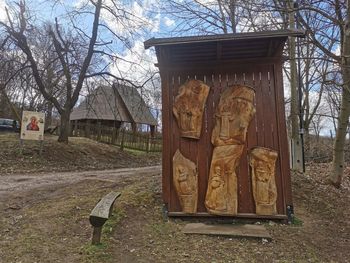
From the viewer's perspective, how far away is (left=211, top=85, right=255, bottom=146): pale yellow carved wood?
5.58 m

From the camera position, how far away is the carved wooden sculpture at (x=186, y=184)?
557 centimetres

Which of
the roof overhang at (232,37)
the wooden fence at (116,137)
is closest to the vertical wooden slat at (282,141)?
the roof overhang at (232,37)

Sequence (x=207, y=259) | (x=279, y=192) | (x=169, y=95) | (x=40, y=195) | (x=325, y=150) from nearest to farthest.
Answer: (x=207, y=259), (x=279, y=192), (x=169, y=95), (x=40, y=195), (x=325, y=150)

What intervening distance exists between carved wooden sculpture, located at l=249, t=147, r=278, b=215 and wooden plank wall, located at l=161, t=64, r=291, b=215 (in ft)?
0.30

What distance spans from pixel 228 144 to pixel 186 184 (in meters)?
0.93

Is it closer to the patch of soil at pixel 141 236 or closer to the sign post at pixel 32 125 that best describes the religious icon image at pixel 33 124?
the sign post at pixel 32 125

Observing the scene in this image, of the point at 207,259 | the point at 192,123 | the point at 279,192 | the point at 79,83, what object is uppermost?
the point at 79,83

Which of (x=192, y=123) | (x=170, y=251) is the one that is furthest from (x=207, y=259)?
(x=192, y=123)

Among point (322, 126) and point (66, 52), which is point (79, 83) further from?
point (322, 126)

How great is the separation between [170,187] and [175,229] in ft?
2.64

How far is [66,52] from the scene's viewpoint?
1580 centimetres

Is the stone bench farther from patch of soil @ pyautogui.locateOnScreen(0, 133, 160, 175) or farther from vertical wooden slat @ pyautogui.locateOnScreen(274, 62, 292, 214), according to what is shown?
patch of soil @ pyautogui.locateOnScreen(0, 133, 160, 175)

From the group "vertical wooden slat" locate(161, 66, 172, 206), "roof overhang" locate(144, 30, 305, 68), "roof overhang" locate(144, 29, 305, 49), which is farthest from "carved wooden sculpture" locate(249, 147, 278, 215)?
"roof overhang" locate(144, 29, 305, 49)

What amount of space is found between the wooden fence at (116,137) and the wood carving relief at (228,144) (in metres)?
14.9
